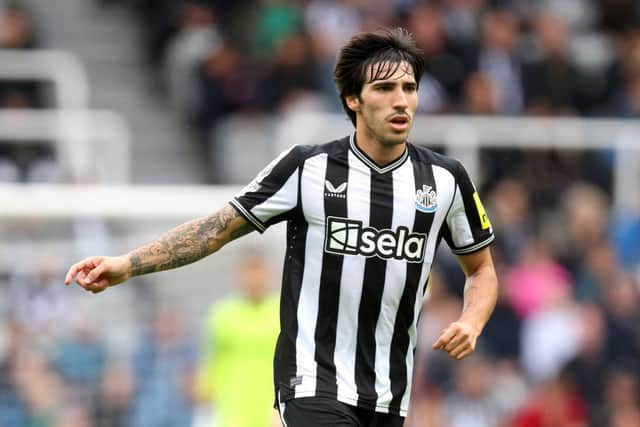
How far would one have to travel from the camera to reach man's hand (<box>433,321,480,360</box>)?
19.0ft

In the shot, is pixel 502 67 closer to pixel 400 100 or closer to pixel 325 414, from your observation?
pixel 400 100

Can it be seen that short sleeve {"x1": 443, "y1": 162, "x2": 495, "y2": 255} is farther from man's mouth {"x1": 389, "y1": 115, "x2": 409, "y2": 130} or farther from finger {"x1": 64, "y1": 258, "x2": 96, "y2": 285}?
finger {"x1": 64, "y1": 258, "x2": 96, "y2": 285}

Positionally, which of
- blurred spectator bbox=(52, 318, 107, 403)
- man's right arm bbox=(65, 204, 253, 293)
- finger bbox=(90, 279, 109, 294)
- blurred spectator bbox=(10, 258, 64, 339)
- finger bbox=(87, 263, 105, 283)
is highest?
man's right arm bbox=(65, 204, 253, 293)

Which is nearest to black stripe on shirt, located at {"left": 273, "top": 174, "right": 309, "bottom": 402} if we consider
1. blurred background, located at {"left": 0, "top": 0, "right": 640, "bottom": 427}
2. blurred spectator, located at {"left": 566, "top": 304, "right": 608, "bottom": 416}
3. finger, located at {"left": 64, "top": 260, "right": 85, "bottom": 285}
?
finger, located at {"left": 64, "top": 260, "right": 85, "bottom": 285}

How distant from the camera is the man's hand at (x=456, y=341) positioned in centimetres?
578

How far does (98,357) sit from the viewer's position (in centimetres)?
1126

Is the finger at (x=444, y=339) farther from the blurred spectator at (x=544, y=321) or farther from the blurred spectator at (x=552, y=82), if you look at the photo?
the blurred spectator at (x=552, y=82)

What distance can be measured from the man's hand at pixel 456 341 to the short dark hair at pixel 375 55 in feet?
3.27

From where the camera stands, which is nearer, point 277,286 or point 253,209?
point 253,209

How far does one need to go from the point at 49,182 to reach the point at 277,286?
2.03 meters

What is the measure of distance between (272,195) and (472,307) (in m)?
0.92

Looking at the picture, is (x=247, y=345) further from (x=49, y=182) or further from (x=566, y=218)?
(x=566, y=218)

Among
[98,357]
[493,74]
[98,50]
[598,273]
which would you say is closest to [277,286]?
[98,357]

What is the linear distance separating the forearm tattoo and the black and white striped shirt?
0.11 meters
